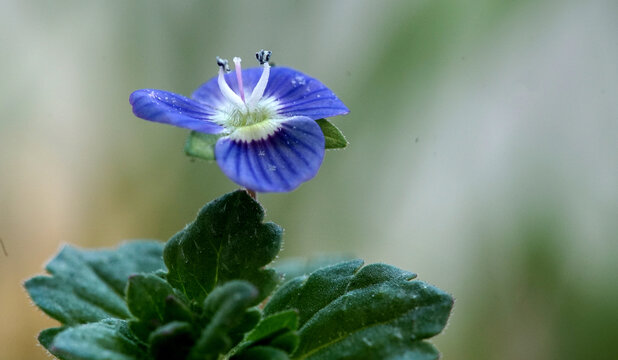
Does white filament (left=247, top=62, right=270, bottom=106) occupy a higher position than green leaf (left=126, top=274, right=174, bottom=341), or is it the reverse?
white filament (left=247, top=62, right=270, bottom=106)

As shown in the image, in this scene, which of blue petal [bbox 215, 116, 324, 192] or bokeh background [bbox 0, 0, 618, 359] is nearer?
blue petal [bbox 215, 116, 324, 192]

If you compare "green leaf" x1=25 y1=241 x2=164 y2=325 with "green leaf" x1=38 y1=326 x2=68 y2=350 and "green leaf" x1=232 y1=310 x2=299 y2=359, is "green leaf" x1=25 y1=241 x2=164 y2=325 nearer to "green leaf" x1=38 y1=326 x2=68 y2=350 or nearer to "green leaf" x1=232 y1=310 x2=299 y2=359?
"green leaf" x1=38 y1=326 x2=68 y2=350

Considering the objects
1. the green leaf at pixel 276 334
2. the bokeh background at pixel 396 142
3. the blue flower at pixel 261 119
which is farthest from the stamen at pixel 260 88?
the bokeh background at pixel 396 142

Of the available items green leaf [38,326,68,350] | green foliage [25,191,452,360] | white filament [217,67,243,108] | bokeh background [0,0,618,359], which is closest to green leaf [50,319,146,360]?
green foliage [25,191,452,360]

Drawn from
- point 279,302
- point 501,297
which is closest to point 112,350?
point 279,302

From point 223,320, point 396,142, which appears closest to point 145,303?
point 223,320

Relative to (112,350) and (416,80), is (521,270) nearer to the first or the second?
(416,80)

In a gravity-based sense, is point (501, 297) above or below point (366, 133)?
below
